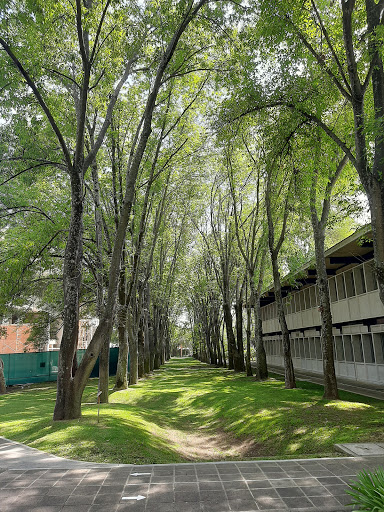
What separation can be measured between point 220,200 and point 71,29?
16975 mm

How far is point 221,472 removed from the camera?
20.0 feet

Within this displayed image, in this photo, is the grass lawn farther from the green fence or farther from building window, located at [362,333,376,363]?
the green fence

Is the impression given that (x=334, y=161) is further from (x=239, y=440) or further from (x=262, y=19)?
(x=239, y=440)

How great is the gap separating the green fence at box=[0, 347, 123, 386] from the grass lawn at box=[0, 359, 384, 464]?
9.83 metres

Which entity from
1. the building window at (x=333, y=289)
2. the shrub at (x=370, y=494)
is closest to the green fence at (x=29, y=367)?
the building window at (x=333, y=289)

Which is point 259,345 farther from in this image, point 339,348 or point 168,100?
point 168,100

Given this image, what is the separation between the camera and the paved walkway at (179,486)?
16.0 feet

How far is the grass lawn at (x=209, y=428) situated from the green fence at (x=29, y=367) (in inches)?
387

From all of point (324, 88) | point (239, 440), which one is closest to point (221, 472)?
point (239, 440)

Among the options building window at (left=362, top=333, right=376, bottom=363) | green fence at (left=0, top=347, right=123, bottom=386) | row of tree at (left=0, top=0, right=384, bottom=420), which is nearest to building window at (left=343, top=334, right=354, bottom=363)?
building window at (left=362, top=333, right=376, bottom=363)

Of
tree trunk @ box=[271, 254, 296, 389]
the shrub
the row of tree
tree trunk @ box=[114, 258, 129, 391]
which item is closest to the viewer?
the shrub

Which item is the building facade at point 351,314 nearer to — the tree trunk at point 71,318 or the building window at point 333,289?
the building window at point 333,289

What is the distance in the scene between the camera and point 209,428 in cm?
1325

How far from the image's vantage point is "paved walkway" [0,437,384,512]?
4867mm
